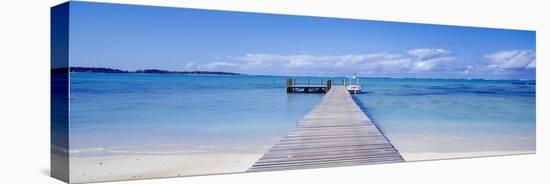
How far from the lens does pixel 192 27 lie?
25.7 feet

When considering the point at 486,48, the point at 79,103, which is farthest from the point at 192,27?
the point at 486,48

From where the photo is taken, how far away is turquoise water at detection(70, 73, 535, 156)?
7.27 m

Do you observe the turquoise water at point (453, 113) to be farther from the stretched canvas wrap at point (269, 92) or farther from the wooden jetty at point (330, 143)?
the wooden jetty at point (330, 143)

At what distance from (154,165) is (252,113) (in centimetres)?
142

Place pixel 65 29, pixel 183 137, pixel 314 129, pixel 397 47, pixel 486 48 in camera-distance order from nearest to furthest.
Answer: pixel 65 29, pixel 183 137, pixel 314 129, pixel 397 47, pixel 486 48

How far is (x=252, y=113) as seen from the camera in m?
8.20

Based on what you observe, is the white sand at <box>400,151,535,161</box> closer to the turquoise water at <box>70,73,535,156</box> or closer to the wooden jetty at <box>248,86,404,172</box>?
the turquoise water at <box>70,73,535,156</box>

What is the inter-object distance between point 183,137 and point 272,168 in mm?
1177

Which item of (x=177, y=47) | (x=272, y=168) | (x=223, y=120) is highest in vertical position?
(x=177, y=47)

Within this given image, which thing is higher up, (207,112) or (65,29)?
(65,29)

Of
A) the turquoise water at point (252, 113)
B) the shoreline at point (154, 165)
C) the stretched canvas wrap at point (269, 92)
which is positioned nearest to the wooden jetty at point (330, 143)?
the stretched canvas wrap at point (269, 92)

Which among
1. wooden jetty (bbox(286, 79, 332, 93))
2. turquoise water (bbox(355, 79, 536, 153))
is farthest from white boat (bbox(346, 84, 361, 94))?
wooden jetty (bbox(286, 79, 332, 93))

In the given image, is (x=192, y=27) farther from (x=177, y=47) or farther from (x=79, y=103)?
(x=79, y=103)

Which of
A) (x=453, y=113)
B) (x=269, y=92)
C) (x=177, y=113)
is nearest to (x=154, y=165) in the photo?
(x=177, y=113)
